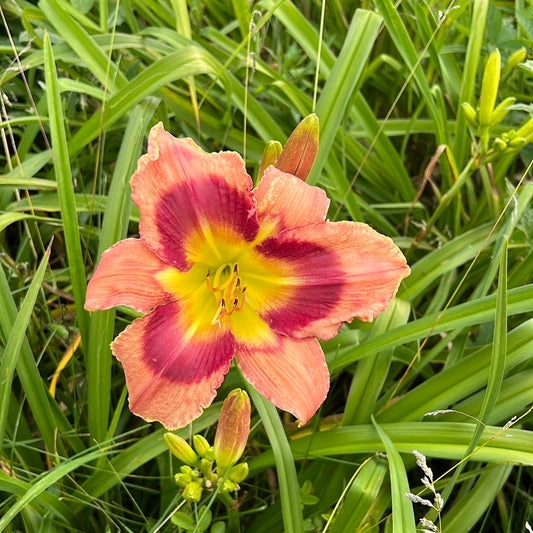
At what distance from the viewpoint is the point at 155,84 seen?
4.76 ft

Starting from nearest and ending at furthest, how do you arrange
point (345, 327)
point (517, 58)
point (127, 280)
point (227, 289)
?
point (127, 280) < point (227, 289) < point (345, 327) < point (517, 58)

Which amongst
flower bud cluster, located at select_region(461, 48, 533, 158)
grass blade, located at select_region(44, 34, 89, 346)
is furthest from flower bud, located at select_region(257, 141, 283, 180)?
flower bud cluster, located at select_region(461, 48, 533, 158)

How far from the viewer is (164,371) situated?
3.51 ft

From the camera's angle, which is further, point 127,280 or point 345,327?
point 345,327

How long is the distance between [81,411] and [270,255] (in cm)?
64

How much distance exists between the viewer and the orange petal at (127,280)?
1.01 m

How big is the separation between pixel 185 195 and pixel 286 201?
169 mm

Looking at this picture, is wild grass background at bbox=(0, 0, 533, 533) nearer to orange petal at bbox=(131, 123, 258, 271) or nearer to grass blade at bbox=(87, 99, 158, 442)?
grass blade at bbox=(87, 99, 158, 442)

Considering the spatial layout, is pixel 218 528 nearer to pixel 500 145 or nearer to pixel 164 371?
pixel 164 371

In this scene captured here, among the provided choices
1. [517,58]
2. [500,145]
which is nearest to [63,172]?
[500,145]

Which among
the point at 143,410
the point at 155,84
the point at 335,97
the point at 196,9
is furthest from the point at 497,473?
the point at 196,9

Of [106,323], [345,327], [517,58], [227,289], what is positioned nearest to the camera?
[227,289]

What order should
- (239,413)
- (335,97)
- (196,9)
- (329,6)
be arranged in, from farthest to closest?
(329,6)
(196,9)
(335,97)
(239,413)

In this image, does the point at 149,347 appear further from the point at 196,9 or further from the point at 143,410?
the point at 196,9
